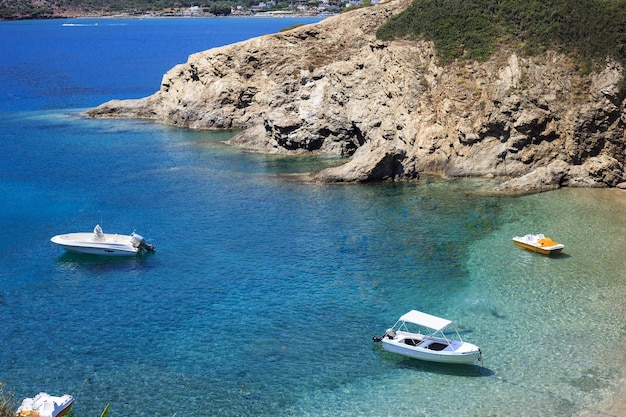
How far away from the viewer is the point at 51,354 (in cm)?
3306

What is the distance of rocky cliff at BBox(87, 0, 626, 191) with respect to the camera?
56625 millimetres

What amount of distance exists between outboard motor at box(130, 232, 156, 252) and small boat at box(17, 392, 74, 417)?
17.6 metres

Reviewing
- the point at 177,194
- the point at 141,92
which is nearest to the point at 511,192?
the point at 177,194

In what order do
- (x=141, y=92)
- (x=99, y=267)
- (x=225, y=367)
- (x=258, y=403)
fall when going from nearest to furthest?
1. (x=258, y=403)
2. (x=225, y=367)
3. (x=99, y=267)
4. (x=141, y=92)

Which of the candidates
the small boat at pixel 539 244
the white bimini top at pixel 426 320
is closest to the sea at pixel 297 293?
the small boat at pixel 539 244

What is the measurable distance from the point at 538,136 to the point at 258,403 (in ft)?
126

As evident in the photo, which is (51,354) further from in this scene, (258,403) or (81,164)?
(81,164)

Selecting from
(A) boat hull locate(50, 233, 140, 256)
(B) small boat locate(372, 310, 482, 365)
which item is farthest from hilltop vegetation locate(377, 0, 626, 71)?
(B) small boat locate(372, 310, 482, 365)

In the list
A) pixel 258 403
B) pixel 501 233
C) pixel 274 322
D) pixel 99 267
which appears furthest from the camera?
pixel 501 233

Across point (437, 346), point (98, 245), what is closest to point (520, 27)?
point (437, 346)

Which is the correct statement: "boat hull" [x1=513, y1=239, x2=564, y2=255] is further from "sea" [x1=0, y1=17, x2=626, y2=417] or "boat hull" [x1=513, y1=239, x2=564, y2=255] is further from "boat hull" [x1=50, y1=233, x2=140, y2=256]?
"boat hull" [x1=50, y1=233, x2=140, y2=256]

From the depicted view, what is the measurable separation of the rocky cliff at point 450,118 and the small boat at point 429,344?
25665 millimetres

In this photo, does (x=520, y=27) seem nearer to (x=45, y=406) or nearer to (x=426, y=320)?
(x=426, y=320)

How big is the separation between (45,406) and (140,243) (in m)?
18.7
